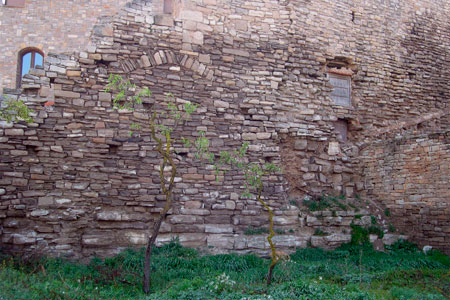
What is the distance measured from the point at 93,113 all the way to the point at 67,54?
1334mm

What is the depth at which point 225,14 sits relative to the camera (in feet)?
32.3

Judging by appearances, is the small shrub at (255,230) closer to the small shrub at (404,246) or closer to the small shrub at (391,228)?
the small shrub at (404,246)

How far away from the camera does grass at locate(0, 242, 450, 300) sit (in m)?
5.88

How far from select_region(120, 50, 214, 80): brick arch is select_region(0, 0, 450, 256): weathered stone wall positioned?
0.02m

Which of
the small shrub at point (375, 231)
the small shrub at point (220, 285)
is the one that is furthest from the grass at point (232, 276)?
the small shrub at point (375, 231)

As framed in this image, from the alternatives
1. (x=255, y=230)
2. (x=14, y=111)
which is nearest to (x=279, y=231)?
(x=255, y=230)

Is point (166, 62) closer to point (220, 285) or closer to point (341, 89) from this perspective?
point (220, 285)

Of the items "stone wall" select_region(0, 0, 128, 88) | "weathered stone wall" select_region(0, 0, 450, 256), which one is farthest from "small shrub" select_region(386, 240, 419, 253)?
"stone wall" select_region(0, 0, 128, 88)

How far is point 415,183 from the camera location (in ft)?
31.8

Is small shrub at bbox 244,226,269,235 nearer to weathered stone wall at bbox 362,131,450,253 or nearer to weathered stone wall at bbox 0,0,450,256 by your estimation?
weathered stone wall at bbox 0,0,450,256

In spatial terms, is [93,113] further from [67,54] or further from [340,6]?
[340,6]

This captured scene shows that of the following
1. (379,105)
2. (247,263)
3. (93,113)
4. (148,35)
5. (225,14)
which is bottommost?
(247,263)

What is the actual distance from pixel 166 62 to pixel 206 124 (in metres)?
1.60

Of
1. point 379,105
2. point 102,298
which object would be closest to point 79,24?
point 379,105
